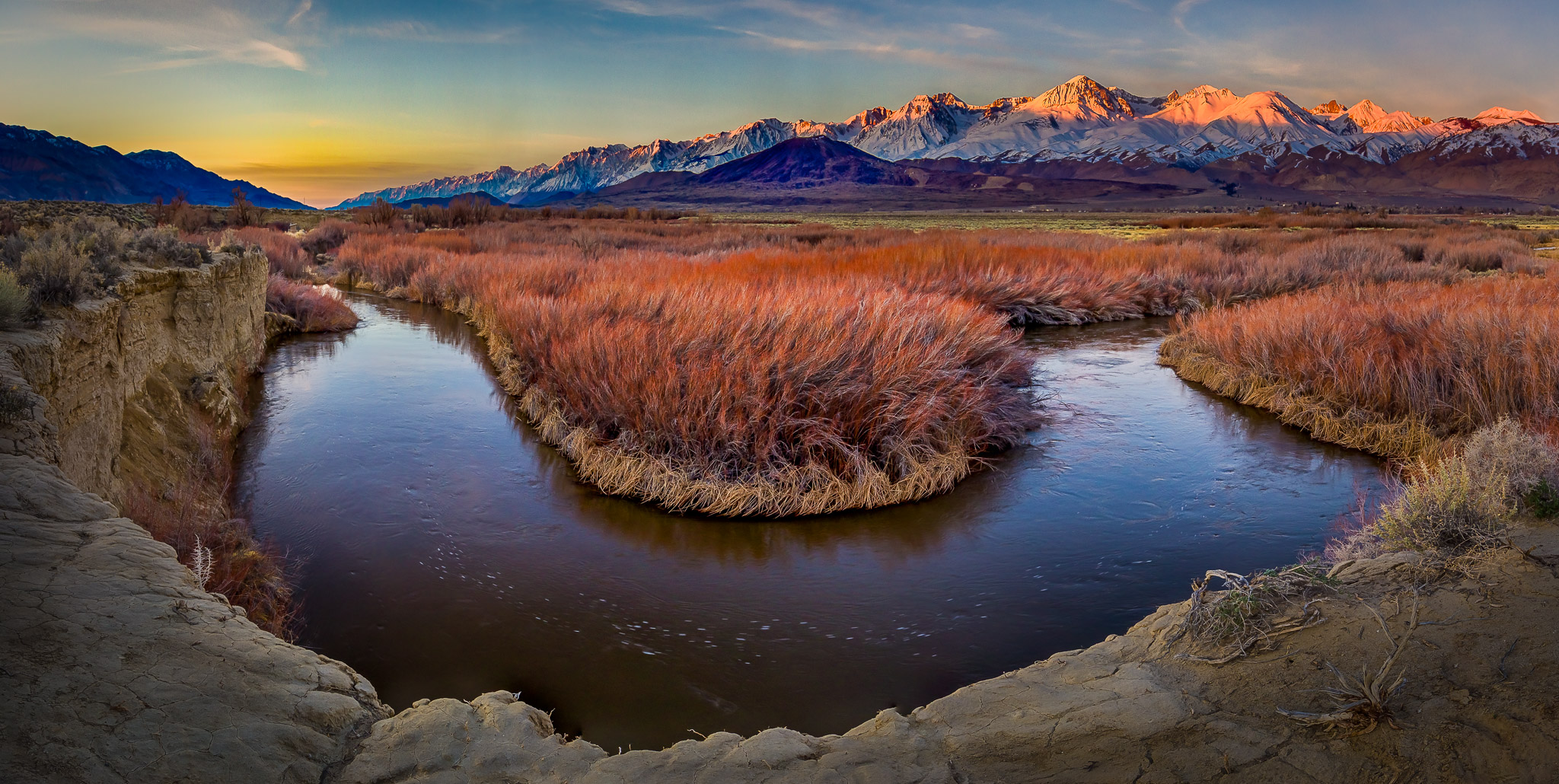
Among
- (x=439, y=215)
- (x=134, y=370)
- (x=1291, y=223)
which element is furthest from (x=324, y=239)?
(x=1291, y=223)

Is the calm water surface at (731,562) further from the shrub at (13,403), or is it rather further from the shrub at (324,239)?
the shrub at (324,239)

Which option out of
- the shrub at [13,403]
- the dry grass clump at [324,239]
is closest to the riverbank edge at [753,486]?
the shrub at [13,403]

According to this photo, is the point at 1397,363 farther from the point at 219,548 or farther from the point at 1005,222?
the point at 1005,222

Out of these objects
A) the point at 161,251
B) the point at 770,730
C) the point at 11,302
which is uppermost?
the point at 161,251

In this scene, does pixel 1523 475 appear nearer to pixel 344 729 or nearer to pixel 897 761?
pixel 897 761

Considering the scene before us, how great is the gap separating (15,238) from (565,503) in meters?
6.45

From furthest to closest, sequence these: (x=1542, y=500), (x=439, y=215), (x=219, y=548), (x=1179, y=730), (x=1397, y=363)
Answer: (x=439, y=215), (x=1397, y=363), (x=219, y=548), (x=1542, y=500), (x=1179, y=730)

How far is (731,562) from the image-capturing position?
6.61 metres

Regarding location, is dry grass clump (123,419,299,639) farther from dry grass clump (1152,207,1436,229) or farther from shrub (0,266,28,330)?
dry grass clump (1152,207,1436,229)

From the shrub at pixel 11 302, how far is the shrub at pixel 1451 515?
8910 mm

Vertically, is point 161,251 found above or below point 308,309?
above

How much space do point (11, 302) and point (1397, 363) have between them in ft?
44.1

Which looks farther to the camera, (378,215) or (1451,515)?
(378,215)

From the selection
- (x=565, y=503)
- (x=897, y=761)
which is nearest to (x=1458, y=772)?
(x=897, y=761)
